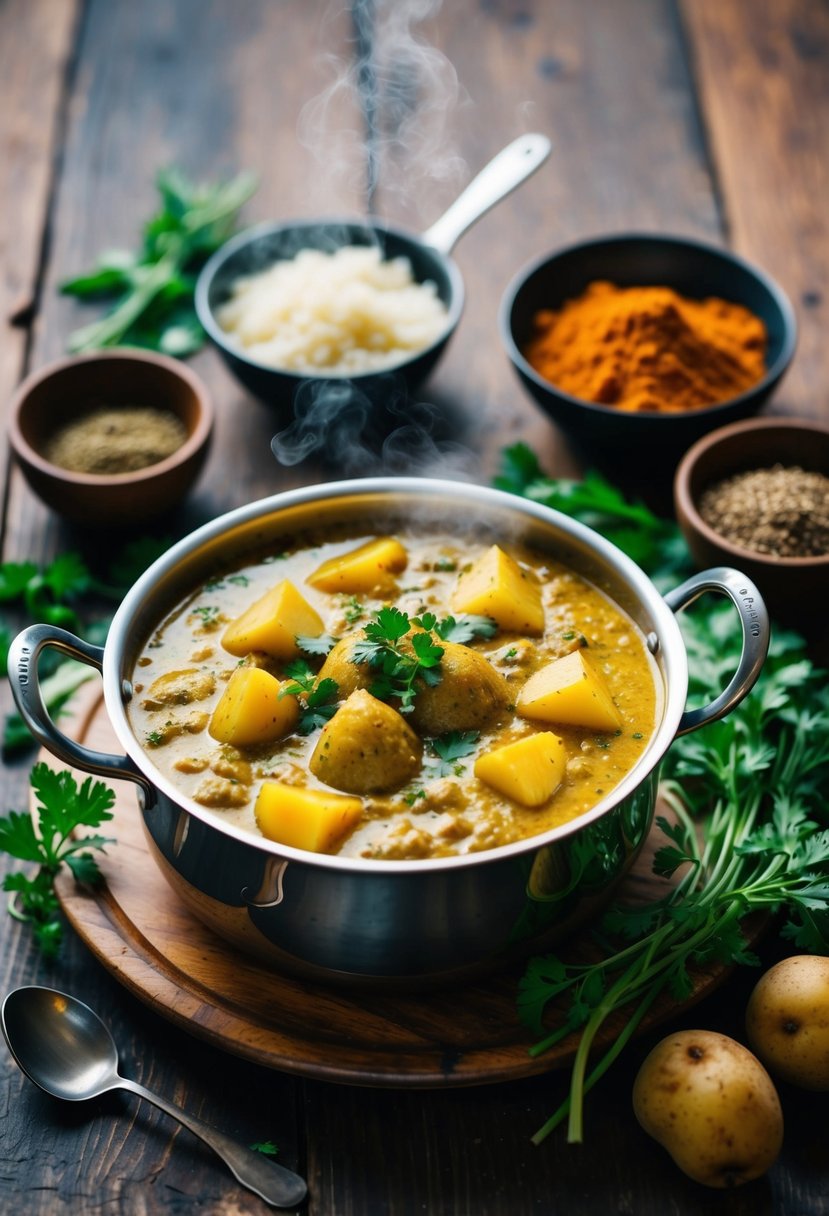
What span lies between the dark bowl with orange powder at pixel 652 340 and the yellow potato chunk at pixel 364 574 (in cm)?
104

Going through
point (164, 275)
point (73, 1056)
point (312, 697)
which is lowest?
point (73, 1056)

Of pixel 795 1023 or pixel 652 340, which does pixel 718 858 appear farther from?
pixel 652 340

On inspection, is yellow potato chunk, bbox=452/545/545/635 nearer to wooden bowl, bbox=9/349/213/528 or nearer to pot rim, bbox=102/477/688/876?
pot rim, bbox=102/477/688/876

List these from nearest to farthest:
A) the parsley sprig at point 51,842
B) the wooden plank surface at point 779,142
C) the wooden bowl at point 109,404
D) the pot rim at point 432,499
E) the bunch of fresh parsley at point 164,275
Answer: the pot rim at point 432,499
the parsley sprig at point 51,842
the wooden bowl at point 109,404
the bunch of fresh parsley at point 164,275
the wooden plank surface at point 779,142

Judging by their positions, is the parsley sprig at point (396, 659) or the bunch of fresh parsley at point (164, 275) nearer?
the parsley sprig at point (396, 659)

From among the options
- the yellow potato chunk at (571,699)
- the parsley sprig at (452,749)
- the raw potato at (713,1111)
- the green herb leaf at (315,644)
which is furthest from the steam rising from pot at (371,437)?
the raw potato at (713,1111)

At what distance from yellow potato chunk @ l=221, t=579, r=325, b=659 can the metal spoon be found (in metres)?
0.86

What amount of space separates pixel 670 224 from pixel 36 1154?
4.01m

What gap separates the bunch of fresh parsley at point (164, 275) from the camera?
4617mm

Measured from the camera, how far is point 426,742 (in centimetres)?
279

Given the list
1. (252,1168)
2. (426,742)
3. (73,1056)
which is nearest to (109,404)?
(426,742)

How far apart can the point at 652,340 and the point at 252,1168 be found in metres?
2.73

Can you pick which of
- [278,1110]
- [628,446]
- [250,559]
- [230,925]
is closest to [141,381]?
[250,559]

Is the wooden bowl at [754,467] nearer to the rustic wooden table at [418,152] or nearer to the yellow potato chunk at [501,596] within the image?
the rustic wooden table at [418,152]
